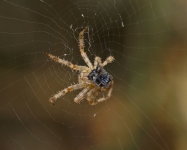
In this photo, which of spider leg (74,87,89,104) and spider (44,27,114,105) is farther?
spider leg (74,87,89,104)

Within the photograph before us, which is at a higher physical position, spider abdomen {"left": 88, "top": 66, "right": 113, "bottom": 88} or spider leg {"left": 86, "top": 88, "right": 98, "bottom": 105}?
spider abdomen {"left": 88, "top": 66, "right": 113, "bottom": 88}

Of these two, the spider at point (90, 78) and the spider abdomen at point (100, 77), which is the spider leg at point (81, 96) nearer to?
the spider at point (90, 78)

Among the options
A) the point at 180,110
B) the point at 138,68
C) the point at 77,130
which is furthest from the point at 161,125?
the point at 77,130

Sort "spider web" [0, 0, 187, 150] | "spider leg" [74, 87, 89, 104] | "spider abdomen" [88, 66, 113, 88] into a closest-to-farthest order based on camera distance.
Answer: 1. "spider abdomen" [88, 66, 113, 88]
2. "spider leg" [74, 87, 89, 104]
3. "spider web" [0, 0, 187, 150]

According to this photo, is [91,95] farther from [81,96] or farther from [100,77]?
[100,77]

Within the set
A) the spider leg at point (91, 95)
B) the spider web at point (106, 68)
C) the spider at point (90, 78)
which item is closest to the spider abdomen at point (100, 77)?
the spider at point (90, 78)

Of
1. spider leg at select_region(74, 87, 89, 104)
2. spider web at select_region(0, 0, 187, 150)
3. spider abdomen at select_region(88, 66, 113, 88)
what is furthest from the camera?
spider web at select_region(0, 0, 187, 150)

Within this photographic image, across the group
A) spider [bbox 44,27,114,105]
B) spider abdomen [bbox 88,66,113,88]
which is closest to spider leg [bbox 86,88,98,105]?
spider [bbox 44,27,114,105]

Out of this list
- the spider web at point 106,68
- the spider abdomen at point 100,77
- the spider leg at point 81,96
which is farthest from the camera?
the spider web at point 106,68

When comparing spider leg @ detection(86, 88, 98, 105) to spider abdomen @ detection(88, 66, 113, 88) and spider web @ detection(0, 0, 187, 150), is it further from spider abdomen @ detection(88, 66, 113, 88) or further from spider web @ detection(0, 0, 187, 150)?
spider web @ detection(0, 0, 187, 150)

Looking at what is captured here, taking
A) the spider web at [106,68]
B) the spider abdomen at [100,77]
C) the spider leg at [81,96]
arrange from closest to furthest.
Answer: the spider abdomen at [100,77] → the spider leg at [81,96] → the spider web at [106,68]
